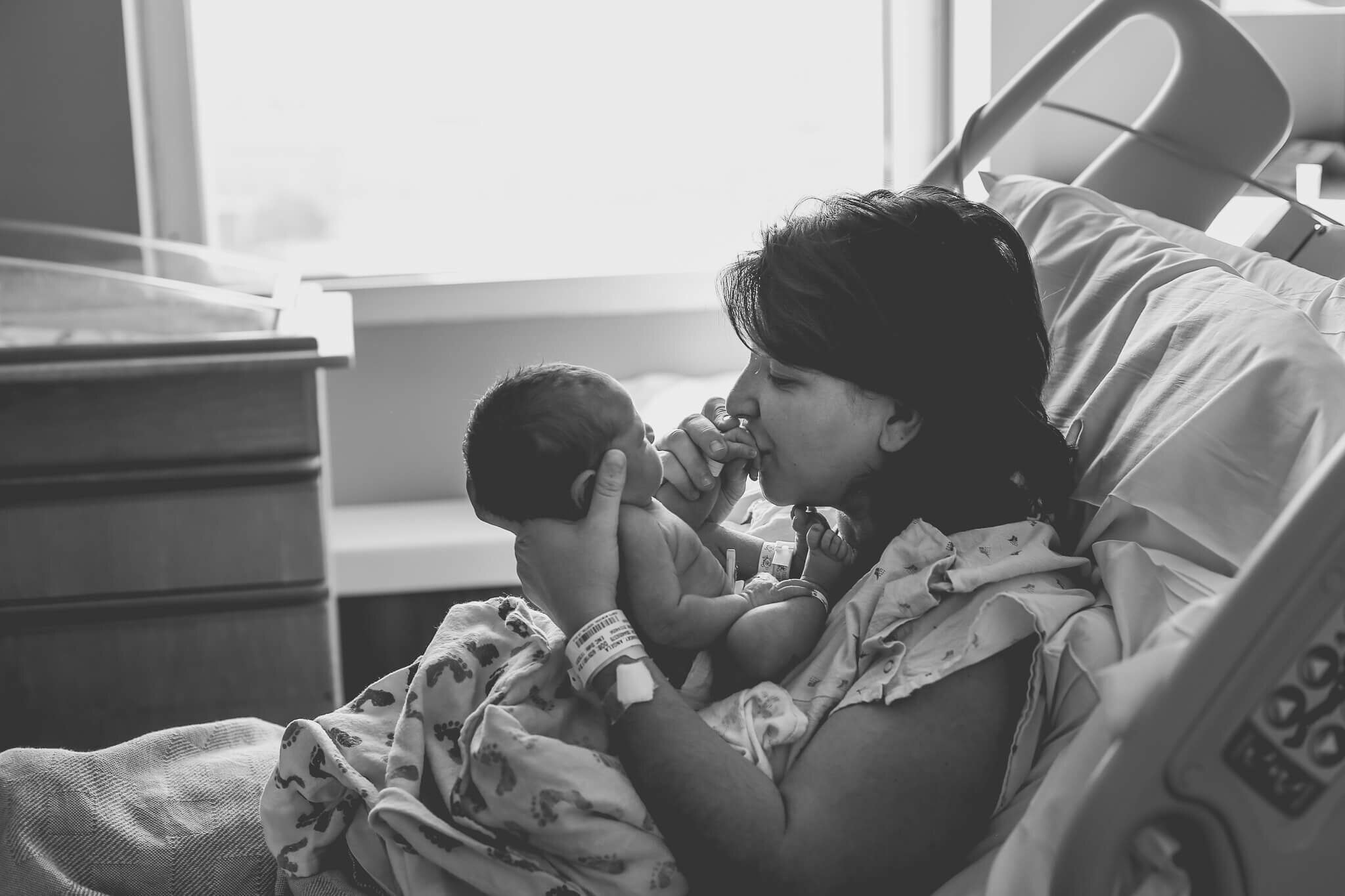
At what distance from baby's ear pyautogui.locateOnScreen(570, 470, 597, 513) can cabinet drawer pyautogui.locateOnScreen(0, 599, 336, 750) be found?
119 centimetres

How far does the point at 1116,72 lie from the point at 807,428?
2065mm

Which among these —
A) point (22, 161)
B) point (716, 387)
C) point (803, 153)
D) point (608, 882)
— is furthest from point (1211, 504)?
point (22, 161)

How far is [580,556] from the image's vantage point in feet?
3.36

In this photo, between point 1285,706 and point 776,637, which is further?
point 776,637

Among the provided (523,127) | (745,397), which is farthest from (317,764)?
(523,127)

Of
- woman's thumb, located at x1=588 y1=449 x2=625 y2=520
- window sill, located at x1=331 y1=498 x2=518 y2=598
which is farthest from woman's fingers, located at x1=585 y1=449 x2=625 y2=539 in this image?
window sill, located at x1=331 y1=498 x2=518 y2=598

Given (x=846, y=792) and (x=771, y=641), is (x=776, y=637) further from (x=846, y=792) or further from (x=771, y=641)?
(x=846, y=792)

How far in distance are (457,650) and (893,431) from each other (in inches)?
16.5

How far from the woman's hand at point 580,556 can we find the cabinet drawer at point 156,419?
1074 millimetres

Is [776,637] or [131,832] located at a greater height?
[776,637]

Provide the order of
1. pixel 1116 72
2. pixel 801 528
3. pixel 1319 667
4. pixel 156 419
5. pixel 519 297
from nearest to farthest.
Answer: pixel 1319 667
pixel 801 528
pixel 156 419
pixel 1116 72
pixel 519 297

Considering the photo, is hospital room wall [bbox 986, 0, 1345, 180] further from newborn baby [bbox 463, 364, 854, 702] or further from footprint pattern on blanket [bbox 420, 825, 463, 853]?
footprint pattern on blanket [bbox 420, 825, 463, 853]

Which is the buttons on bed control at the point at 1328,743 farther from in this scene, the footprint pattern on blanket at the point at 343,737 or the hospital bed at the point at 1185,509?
the footprint pattern on blanket at the point at 343,737

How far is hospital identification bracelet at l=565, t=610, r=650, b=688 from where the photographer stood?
96 cm
